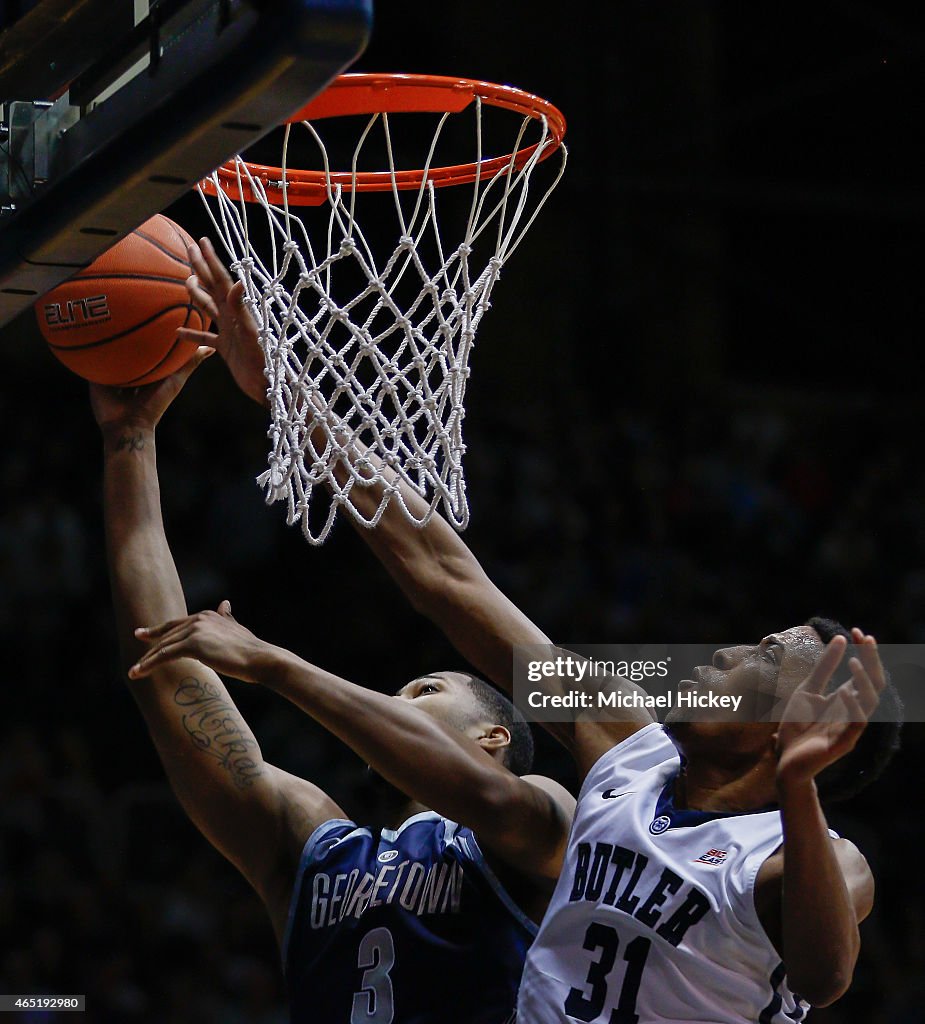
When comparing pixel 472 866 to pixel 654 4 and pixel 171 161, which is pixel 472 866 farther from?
pixel 654 4

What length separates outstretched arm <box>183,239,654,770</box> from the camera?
10.0ft

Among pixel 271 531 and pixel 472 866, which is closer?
pixel 472 866

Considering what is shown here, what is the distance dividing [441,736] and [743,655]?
1.83 feet

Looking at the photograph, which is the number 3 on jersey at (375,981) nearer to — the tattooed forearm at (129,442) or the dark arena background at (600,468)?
the tattooed forearm at (129,442)

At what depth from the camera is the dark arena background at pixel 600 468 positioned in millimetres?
5977

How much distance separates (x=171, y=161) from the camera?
6.88ft

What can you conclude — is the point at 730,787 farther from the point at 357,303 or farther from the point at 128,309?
the point at 128,309

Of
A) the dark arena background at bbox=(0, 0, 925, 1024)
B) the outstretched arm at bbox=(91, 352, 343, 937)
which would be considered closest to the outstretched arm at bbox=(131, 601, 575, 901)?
the outstretched arm at bbox=(91, 352, 343, 937)

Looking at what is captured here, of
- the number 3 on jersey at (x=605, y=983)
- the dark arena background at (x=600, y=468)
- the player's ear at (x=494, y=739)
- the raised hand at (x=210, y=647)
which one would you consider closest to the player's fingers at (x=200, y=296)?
the raised hand at (x=210, y=647)

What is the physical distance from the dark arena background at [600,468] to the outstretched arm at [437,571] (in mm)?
1307

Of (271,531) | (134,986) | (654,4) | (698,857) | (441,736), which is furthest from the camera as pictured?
(654,4)

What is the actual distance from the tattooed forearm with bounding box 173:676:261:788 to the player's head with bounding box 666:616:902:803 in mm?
932

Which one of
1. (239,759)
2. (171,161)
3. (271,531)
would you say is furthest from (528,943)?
(271,531)

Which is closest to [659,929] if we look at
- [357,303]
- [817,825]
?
[817,825]
